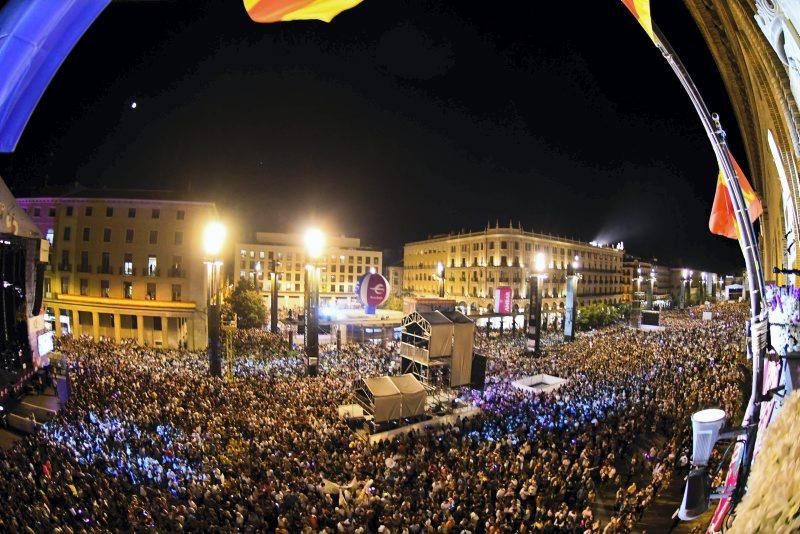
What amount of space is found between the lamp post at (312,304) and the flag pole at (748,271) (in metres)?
15.7

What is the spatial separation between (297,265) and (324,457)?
60.9 m

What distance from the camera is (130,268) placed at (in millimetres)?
32875

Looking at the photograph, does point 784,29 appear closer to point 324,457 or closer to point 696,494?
point 696,494

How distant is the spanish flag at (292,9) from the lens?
14.2ft

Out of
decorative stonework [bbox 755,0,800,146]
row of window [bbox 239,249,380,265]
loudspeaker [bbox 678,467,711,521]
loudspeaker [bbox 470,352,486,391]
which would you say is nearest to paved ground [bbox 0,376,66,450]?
loudspeaker [bbox 470,352,486,391]

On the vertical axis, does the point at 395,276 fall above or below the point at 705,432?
above

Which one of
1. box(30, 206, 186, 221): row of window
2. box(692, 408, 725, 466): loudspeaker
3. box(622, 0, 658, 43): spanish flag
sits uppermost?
box(30, 206, 186, 221): row of window

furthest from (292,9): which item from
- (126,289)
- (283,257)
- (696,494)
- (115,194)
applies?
(283,257)

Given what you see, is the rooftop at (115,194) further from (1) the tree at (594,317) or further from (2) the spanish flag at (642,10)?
(1) the tree at (594,317)

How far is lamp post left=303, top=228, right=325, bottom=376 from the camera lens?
18750mm

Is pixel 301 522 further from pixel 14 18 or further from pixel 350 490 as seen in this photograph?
pixel 14 18

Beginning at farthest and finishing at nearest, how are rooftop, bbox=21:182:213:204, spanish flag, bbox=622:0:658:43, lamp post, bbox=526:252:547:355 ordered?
rooftop, bbox=21:182:213:204
lamp post, bbox=526:252:547:355
spanish flag, bbox=622:0:658:43

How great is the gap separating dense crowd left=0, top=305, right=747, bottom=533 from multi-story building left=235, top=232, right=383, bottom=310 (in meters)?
48.5

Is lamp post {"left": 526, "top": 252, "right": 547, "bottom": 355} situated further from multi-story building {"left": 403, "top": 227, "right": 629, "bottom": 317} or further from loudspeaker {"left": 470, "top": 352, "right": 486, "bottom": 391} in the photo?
multi-story building {"left": 403, "top": 227, "right": 629, "bottom": 317}
